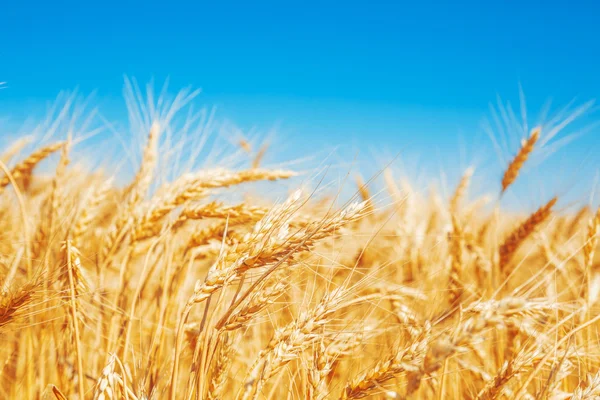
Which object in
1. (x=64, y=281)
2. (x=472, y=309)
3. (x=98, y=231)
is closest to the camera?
(x=472, y=309)

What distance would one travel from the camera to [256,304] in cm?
94

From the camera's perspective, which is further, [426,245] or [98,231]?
[426,245]

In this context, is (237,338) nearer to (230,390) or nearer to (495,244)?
(230,390)

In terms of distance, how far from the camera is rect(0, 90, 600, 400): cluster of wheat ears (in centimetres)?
93

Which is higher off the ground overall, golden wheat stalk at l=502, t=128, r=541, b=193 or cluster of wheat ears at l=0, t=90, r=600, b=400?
golden wheat stalk at l=502, t=128, r=541, b=193

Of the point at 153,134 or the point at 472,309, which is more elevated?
the point at 153,134

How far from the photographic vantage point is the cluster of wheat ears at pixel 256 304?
930 mm

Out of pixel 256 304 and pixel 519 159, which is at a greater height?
pixel 519 159

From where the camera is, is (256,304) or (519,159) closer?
(256,304)

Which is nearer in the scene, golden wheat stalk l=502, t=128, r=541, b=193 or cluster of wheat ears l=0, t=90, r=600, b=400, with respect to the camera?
cluster of wheat ears l=0, t=90, r=600, b=400

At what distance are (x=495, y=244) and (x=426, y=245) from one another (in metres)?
0.76

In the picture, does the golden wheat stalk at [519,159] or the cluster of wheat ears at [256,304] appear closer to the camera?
the cluster of wheat ears at [256,304]

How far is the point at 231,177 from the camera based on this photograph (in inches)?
70.1

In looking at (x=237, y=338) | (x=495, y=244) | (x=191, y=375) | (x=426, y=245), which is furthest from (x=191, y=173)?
(x=426, y=245)
